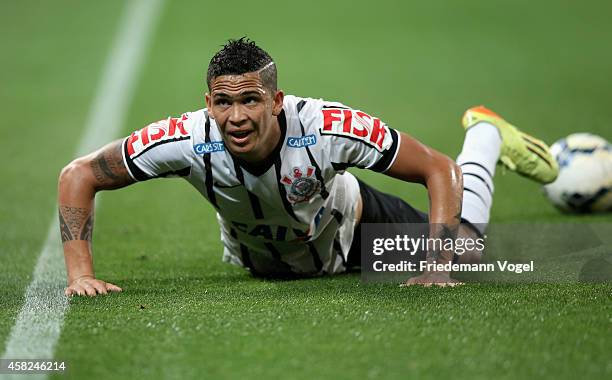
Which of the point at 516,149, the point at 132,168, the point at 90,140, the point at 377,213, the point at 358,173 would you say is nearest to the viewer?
the point at 132,168

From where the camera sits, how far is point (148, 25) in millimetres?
18109

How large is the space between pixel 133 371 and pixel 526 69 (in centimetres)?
1093

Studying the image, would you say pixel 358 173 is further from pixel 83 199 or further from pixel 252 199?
pixel 83 199

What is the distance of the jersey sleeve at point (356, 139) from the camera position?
5266 millimetres

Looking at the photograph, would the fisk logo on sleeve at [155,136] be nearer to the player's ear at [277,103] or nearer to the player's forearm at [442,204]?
the player's ear at [277,103]

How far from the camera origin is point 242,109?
199 inches

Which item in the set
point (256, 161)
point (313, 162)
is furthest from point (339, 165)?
point (256, 161)

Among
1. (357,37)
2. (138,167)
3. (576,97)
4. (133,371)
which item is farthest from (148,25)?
(133,371)

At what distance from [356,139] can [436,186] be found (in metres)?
0.47

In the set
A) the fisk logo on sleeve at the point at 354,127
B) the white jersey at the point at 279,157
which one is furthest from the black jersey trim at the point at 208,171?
the fisk logo on sleeve at the point at 354,127

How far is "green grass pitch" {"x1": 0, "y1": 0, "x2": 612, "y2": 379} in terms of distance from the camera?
13.4ft

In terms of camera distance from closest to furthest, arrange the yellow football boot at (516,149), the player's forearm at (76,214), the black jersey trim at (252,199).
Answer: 1. the black jersey trim at (252,199)
2. the player's forearm at (76,214)
3. the yellow football boot at (516,149)

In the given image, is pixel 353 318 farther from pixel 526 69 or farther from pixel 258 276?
pixel 526 69

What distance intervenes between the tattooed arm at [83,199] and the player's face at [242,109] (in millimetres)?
613
